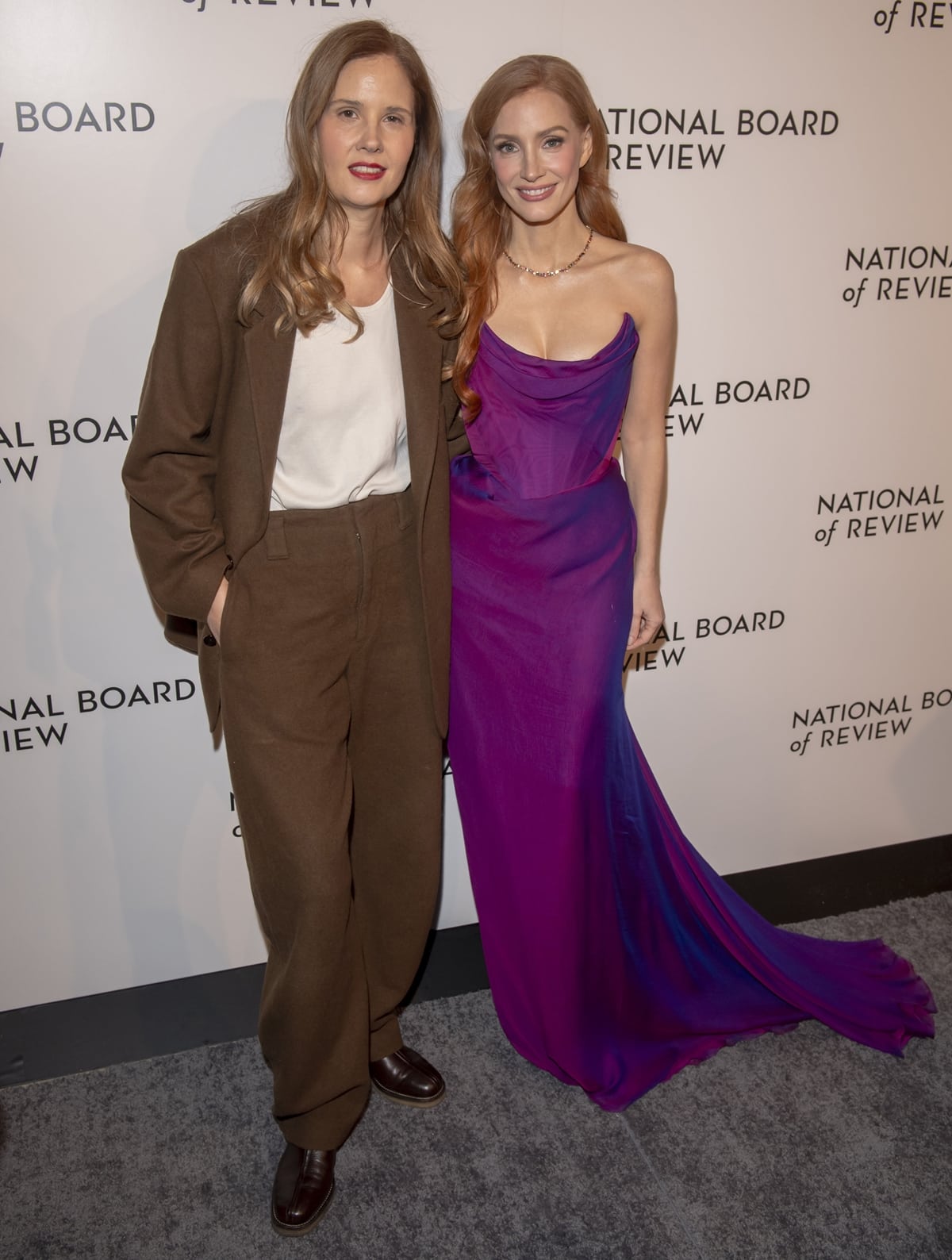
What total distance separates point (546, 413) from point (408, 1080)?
4.95ft

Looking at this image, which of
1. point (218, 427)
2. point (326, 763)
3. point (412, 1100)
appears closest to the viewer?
point (218, 427)

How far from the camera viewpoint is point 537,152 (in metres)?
2.07

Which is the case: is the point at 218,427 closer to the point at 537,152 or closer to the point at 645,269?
the point at 537,152

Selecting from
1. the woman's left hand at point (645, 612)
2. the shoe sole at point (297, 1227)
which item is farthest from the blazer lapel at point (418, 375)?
the shoe sole at point (297, 1227)

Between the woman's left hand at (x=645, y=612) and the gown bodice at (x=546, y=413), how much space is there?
28 cm

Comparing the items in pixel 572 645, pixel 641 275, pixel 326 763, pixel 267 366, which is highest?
pixel 641 275

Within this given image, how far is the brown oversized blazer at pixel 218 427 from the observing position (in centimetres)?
190

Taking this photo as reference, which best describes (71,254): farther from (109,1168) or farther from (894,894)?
(894,894)

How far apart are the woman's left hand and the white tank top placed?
0.66 m

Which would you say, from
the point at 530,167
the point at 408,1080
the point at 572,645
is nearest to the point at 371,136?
the point at 530,167

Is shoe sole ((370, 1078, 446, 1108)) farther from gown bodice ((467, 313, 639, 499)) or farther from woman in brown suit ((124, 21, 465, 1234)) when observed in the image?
gown bodice ((467, 313, 639, 499))

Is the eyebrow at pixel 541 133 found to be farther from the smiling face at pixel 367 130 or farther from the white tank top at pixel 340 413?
the white tank top at pixel 340 413

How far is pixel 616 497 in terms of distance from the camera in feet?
7.50

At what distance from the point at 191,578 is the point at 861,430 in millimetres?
1749
